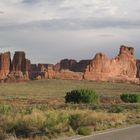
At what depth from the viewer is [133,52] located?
18188cm

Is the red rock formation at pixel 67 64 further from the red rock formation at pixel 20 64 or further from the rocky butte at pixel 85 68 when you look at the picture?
the red rock formation at pixel 20 64

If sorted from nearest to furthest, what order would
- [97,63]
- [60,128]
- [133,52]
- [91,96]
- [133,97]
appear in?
[60,128] → [91,96] → [133,97] → [97,63] → [133,52]

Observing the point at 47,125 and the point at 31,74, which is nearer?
the point at 47,125

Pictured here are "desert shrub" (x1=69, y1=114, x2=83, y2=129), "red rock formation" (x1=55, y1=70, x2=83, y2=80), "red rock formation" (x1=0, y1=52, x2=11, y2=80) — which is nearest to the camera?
"desert shrub" (x1=69, y1=114, x2=83, y2=129)

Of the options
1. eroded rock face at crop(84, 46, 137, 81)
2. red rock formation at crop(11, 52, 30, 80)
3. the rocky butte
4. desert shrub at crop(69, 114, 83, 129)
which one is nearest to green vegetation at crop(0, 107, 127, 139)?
desert shrub at crop(69, 114, 83, 129)

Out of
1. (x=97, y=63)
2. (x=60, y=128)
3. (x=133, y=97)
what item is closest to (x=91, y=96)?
(x=133, y=97)

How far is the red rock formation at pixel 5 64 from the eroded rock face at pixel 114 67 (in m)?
24.3

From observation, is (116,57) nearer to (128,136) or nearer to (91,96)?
(91,96)

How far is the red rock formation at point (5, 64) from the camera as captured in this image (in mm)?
167125

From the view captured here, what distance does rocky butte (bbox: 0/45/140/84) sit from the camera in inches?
6373

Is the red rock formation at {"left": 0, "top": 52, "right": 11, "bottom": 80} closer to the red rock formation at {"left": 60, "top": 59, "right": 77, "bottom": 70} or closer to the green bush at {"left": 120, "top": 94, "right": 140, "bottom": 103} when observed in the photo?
the red rock formation at {"left": 60, "top": 59, "right": 77, "bottom": 70}

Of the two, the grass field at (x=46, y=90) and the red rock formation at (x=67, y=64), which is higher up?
the red rock formation at (x=67, y=64)

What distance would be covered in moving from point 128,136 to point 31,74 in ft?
502

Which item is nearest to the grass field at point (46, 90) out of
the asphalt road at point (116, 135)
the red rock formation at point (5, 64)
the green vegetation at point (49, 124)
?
the red rock formation at point (5, 64)
